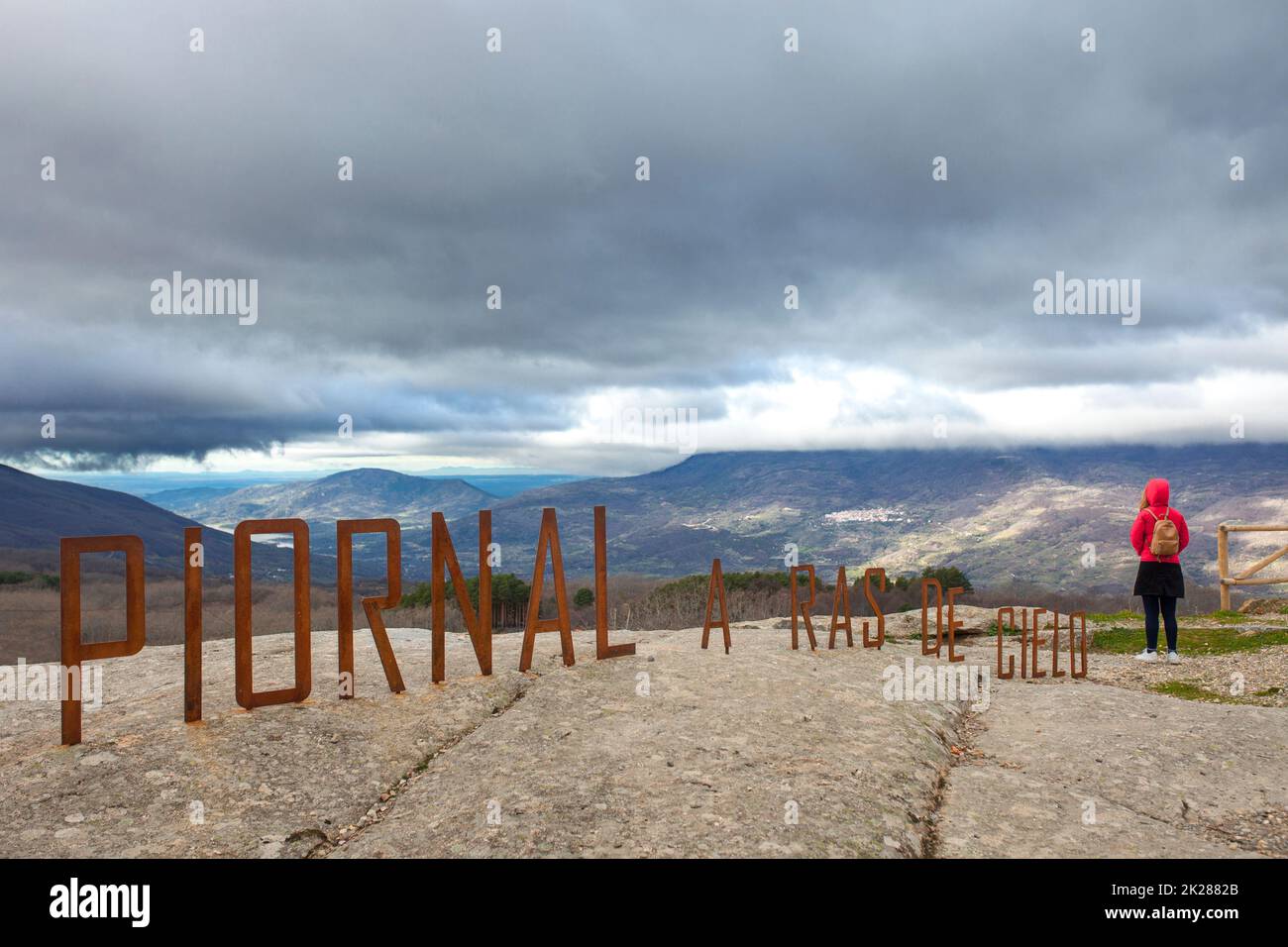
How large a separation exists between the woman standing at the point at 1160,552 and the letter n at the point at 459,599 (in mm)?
11621

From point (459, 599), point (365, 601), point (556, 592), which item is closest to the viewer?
point (365, 601)

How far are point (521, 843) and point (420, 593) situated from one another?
3218cm

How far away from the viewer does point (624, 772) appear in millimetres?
6871

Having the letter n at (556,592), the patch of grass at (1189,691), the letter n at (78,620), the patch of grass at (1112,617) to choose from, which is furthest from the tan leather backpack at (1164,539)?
the letter n at (78,620)

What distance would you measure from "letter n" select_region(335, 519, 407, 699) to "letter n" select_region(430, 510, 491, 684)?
562 millimetres

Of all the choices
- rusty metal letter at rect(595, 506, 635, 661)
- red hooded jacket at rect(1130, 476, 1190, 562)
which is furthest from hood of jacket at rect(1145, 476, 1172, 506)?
rusty metal letter at rect(595, 506, 635, 661)

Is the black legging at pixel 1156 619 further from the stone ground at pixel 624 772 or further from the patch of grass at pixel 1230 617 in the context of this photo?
the patch of grass at pixel 1230 617

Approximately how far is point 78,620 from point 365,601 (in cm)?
270

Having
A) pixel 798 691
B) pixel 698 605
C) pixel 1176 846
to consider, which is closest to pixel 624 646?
pixel 798 691

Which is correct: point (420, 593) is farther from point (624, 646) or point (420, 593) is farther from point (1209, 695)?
point (1209, 695)

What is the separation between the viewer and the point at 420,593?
118ft

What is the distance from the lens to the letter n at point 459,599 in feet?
30.4

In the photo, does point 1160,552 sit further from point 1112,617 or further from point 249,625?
point 249,625

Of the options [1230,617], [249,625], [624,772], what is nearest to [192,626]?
[249,625]
